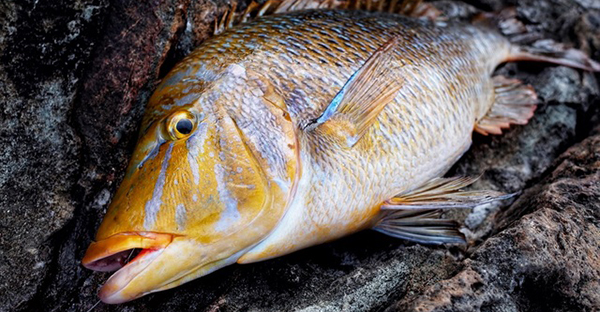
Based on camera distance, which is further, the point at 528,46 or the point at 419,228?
the point at 528,46

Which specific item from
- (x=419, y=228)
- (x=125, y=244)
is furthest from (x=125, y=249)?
(x=419, y=228)

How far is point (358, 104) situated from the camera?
2.23 meters

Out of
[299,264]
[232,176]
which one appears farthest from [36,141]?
[299,264]

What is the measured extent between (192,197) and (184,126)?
11.0 inches

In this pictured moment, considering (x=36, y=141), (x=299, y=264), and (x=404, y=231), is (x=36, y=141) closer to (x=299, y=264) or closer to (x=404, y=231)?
(x=299, y=264)

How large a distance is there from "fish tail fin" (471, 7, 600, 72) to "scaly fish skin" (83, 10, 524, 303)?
116cm

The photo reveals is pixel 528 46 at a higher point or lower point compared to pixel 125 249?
lower

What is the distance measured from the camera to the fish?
191cm

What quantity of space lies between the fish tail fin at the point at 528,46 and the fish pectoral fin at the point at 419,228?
1708 millimetres

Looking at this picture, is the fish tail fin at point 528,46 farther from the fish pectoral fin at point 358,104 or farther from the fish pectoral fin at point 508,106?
the fish pectoral fin at point 358,104

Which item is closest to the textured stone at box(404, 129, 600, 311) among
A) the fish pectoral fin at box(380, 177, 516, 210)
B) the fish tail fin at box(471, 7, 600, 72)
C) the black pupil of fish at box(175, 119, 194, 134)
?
the fish pectoral fin at box(380, 177, 516, 210)

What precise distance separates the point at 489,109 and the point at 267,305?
1.93m

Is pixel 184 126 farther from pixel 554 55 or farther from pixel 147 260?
pixel 554 55

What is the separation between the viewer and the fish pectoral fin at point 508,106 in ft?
10.2
